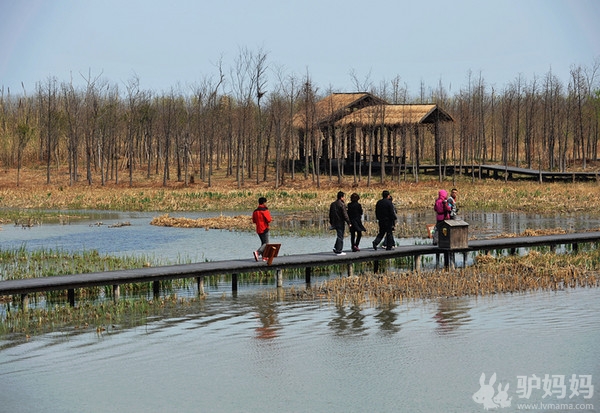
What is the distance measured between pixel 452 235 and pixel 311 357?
10620mm

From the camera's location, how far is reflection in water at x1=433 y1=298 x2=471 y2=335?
57.5 feet

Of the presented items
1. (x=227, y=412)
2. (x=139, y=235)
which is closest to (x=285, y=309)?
(x=227, y=412)

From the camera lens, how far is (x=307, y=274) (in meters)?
23.7

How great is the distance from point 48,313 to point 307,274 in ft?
23.3

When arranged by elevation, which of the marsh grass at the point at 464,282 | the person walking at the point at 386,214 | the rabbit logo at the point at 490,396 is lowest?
the rabbit logo at the point at 490,396

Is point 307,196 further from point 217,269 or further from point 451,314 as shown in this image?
point 451,314

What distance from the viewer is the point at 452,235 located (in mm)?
25031

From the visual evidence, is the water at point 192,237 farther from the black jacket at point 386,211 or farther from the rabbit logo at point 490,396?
the rabbit logo at point 490,396

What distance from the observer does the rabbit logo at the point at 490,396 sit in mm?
12383

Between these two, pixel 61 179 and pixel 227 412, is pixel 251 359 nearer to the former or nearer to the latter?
pixel 227 412

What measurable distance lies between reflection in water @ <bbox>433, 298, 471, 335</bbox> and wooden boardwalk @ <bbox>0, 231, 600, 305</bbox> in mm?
4077

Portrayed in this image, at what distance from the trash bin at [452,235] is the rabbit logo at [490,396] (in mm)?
→ 11662

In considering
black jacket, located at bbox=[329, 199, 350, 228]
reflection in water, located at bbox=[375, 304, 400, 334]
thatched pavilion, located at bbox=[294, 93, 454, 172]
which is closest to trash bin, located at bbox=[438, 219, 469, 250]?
black jacket, located at bbox=[329, 199, 350, 228]

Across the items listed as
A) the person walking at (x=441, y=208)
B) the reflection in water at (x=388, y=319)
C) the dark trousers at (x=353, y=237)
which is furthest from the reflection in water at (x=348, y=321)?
the person walking at (x=441, y=208)
